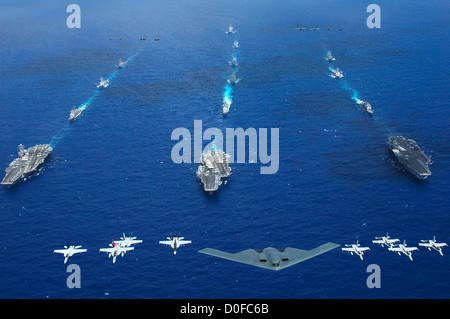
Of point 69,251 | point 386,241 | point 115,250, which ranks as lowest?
point 386,241

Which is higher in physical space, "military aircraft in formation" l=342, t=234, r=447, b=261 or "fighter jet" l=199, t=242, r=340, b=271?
"military aircraft in formation" l=342, t=234, r=447, b=261

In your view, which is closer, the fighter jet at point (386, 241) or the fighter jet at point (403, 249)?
the fighter jet at point (403, 249)

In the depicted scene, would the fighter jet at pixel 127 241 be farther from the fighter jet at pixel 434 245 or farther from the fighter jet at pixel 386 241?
the fighter jet at pixel 434 245

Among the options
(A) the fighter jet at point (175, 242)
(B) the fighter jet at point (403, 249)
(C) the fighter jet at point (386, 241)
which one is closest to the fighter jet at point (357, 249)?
(C) the fighter jet at point (386, 241)

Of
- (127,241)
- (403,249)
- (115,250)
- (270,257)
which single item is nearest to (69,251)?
(115,250)

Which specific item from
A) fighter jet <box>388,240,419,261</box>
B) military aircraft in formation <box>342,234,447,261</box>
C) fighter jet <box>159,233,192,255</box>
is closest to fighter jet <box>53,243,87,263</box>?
fighter jet <box>159,233,192,255</box>

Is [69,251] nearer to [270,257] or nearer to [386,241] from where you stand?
[270,257]

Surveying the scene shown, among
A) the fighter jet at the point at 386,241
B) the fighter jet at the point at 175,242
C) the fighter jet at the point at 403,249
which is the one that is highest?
the fighter jet at the point at 175,242

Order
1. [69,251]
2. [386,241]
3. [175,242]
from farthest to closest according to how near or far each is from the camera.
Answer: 1. [175,242]
2. [69,251]
3. [386,241]

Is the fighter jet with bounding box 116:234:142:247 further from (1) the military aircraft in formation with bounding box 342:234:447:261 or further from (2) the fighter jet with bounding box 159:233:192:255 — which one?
(1) the military aircraft in formation with bounding box 342:234:447:261

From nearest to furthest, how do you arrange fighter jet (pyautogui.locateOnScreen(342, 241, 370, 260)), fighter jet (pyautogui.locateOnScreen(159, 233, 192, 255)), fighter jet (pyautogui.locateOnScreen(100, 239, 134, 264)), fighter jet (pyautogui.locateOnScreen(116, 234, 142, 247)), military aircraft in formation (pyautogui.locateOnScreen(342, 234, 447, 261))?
military aircraft in formation (pyautogui.locateOnScreen(342, 234, 447, 261)), fighter jet (pyautogui.locateOnScreen(342, 241, 370, 260)), fighter jet (pyautogui.locateOnScreen(100, 239, 134, 264)), fighter jet (pyautogui.locateOnScreen(159, 233, 192, 255)), fighter jet (pyautogui.locateOnScreen(116, 234, 142, 247))
